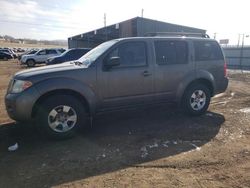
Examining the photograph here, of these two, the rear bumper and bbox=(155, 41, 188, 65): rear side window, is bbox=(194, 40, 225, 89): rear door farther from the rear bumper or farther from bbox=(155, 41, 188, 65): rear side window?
bbox=(155, 41, 188, 65): rear side window

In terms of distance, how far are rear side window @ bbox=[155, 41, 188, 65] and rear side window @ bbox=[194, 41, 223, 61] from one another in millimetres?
381

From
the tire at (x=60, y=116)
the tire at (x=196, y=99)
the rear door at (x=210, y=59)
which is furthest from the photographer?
the rear door at (x=210, y=59)

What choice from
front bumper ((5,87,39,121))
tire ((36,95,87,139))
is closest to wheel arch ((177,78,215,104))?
tire ((36,95,87,139))

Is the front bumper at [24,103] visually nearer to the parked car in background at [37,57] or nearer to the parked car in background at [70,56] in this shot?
the parked car in background at [70,56]

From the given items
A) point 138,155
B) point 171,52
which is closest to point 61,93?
point 138,155

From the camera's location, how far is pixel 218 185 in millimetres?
3572

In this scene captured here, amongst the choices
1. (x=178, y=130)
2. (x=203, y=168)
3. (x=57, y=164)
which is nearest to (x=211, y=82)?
(x=178, y=130)

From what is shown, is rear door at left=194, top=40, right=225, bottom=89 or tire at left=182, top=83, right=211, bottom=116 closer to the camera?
tire at left=182, top=83, right=211, bottom=116

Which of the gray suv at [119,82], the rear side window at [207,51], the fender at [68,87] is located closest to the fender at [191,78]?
the gray suv at [119,82]

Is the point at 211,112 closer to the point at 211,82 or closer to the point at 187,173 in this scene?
the point at 211,82

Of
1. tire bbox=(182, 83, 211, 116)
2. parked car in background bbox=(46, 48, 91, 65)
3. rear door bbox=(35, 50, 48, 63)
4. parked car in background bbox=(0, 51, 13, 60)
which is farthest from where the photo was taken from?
parked car in background bbox=(0, 51, 13, 60)

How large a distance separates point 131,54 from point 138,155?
2.33 metres

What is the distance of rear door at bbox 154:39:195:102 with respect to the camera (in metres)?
6.16

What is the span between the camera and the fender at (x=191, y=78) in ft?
21.2
